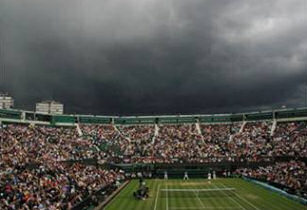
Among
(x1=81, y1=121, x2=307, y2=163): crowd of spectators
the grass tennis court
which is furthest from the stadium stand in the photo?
the grass tennis court

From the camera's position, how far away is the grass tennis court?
44.4 metres

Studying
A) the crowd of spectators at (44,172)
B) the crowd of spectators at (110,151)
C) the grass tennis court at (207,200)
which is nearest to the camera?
the crowd of spectators at (44,172)

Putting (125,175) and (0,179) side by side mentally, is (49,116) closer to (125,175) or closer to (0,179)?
(125,175)

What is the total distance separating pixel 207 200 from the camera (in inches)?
1935

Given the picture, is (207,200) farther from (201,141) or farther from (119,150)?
(201,141)

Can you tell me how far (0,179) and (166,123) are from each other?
73657 millimetres

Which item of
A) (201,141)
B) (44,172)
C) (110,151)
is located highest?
(201,141)

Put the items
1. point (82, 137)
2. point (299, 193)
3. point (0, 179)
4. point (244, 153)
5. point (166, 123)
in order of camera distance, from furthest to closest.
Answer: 1. point (166, 123)
2. point (82, 137)
3. point (244, 153)
4. point (299, 193)
5. point (0, 179)

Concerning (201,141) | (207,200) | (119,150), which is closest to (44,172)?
(207,200)

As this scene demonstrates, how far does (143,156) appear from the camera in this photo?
89188mm

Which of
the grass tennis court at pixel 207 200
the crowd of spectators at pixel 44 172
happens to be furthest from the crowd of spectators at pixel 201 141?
the grass tennis court at pixel 207 200

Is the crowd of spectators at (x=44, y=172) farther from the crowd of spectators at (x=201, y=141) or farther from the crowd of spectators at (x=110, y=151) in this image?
the crowd of spectators at (x=201, y=141)

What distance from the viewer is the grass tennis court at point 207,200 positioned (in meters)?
44.4

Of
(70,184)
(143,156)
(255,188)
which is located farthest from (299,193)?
(143,156)
